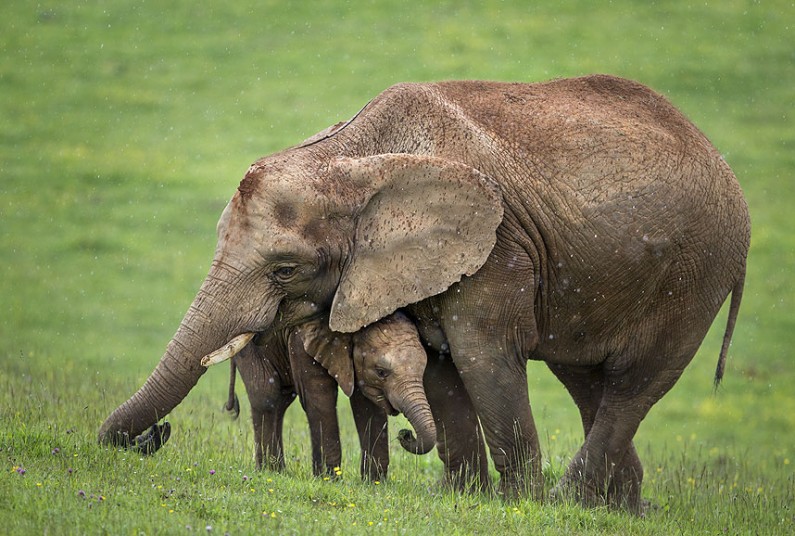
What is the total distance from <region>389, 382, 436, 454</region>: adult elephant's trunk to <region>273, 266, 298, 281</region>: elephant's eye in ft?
4.09

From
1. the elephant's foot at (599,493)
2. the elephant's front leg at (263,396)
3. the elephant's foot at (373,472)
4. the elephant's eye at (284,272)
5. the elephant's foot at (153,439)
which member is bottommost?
the elephant's foot at (599,493)

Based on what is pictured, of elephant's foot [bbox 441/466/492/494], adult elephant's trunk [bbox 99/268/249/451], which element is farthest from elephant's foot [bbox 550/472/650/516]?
adult elephant's trunk [bbox 99/268/249/451]

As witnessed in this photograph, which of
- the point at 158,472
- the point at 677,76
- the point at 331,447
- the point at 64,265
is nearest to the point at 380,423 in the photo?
the point at 331,447

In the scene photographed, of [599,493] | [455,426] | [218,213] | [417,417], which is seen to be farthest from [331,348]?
[218,213]

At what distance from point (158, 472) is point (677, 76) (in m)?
24.2

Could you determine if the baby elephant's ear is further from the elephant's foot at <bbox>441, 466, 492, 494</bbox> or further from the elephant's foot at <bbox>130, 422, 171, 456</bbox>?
the elephant's foot at <bbox>130, 422, 171, 456</bbox>

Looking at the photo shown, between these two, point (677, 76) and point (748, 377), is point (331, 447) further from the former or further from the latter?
point (677, 76)

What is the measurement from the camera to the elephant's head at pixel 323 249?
10047 mm

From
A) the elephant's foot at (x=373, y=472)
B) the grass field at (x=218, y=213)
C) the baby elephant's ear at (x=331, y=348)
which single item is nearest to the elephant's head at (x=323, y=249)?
the baby elephant's ear at (x=331, y=348)

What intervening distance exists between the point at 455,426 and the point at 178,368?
2715 millimetres

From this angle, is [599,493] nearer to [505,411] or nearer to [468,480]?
[468,480]

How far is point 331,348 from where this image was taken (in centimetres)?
1076

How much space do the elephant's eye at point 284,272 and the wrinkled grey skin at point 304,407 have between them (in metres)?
0.60

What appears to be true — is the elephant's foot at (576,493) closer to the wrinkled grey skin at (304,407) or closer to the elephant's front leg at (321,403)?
the wrinkled grey skin at (304,407)
